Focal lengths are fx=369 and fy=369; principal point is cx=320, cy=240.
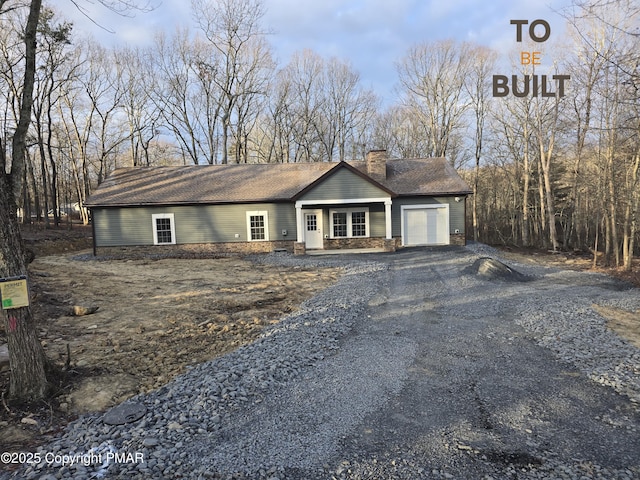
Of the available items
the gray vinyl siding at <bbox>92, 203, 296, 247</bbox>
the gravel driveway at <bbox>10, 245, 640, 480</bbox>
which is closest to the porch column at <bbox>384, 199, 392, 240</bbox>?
the gray vinyl siding at <bbox>92, 203, 296, 247</bbox>

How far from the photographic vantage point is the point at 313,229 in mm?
18859

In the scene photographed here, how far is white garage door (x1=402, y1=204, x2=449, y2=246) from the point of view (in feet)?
61.2

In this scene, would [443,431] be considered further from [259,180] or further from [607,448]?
[259,180]

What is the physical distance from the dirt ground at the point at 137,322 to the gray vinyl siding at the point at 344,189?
541cm

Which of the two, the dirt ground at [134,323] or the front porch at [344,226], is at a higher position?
the front porch at [344,226]

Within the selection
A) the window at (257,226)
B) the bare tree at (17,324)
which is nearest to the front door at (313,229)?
the window at (257,226)

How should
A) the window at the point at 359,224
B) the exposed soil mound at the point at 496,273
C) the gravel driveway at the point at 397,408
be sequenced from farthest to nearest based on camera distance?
the window at the point at 359,224 < the exposed soil mound at the point at 496,273 < the gravel driveway at the point at 397,408

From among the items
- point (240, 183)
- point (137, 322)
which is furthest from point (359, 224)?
point (137, 322)

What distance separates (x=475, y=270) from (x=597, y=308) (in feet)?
12.7

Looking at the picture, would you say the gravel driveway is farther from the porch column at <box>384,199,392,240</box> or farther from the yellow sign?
the porch column at <box>384,199,392,240</box>

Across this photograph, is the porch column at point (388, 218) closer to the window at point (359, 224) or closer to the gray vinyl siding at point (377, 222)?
the gray vinyl siding at point (377, 222)

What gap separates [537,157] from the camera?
24.5m

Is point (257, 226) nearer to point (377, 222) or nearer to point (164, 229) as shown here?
point (164, 229)

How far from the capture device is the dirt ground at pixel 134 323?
12.8ft
